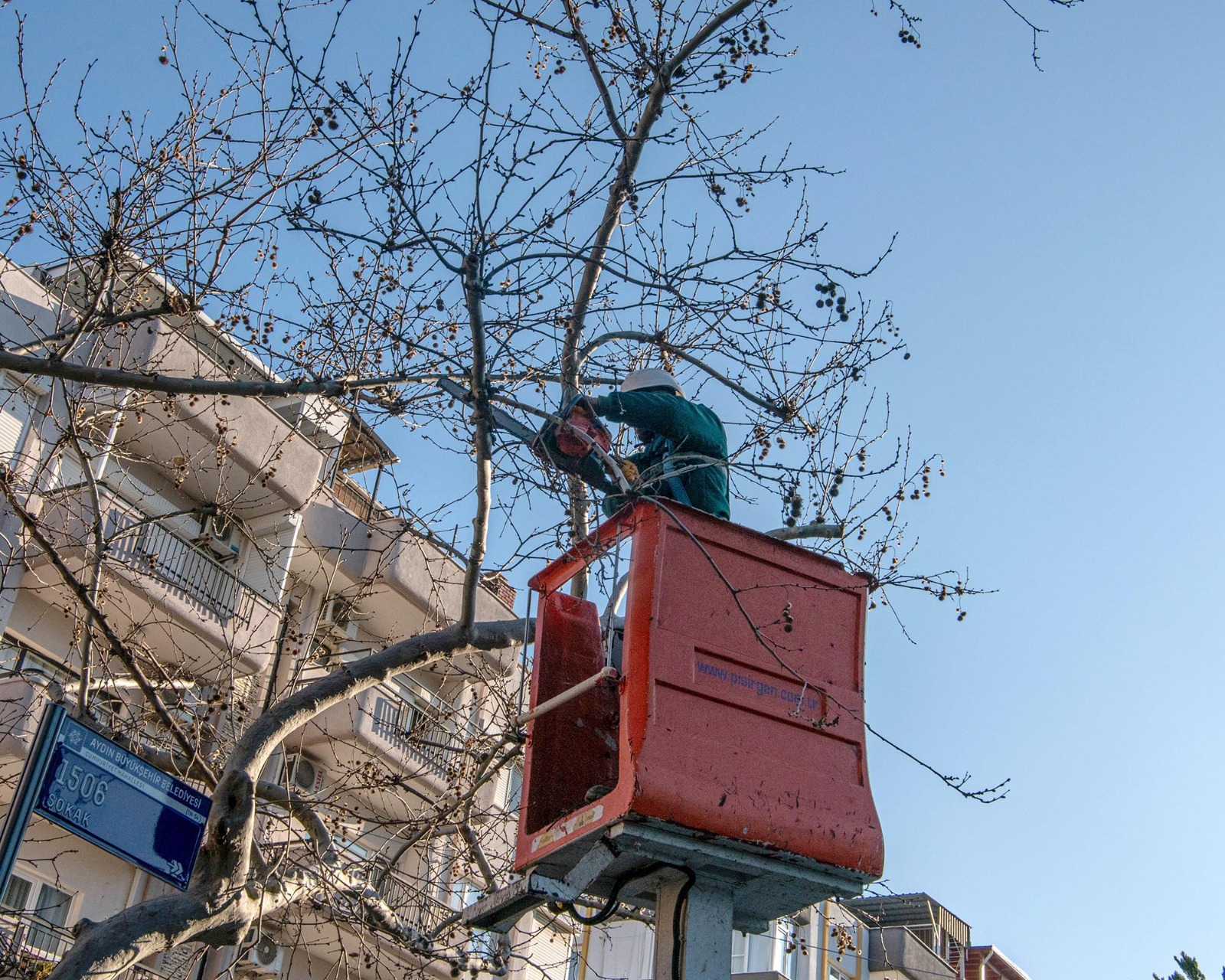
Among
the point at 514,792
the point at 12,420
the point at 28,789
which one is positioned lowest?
the point at 28,789

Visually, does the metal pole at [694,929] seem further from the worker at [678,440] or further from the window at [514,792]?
the worker at [678,440]

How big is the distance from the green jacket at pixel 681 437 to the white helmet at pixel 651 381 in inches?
5.7

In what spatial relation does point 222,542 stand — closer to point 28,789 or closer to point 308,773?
point 308,773

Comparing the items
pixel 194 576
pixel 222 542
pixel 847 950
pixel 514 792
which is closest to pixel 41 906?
pixel 194 576

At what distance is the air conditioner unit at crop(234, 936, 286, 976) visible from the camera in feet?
47.0

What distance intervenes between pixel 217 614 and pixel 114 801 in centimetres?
1090

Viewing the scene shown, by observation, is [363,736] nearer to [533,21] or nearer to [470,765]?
[470,765]

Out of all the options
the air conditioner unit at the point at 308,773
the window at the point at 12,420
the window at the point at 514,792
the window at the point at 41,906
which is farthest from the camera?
the air conditioner unit at the point at 308,773

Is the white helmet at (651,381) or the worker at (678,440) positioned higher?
the white helmet at (651,381)

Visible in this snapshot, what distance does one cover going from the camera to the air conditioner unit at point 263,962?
47.0ft

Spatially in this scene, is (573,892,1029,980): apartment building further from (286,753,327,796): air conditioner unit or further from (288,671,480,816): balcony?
(286,753,327,796): air conditioner unit

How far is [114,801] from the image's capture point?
4.22 meters

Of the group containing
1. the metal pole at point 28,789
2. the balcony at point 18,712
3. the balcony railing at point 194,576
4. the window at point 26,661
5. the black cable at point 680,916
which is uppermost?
the balcony railing at point 194,576

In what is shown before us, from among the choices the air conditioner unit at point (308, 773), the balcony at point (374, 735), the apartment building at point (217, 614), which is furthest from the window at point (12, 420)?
the air conditioner unit at point (308, 773)
